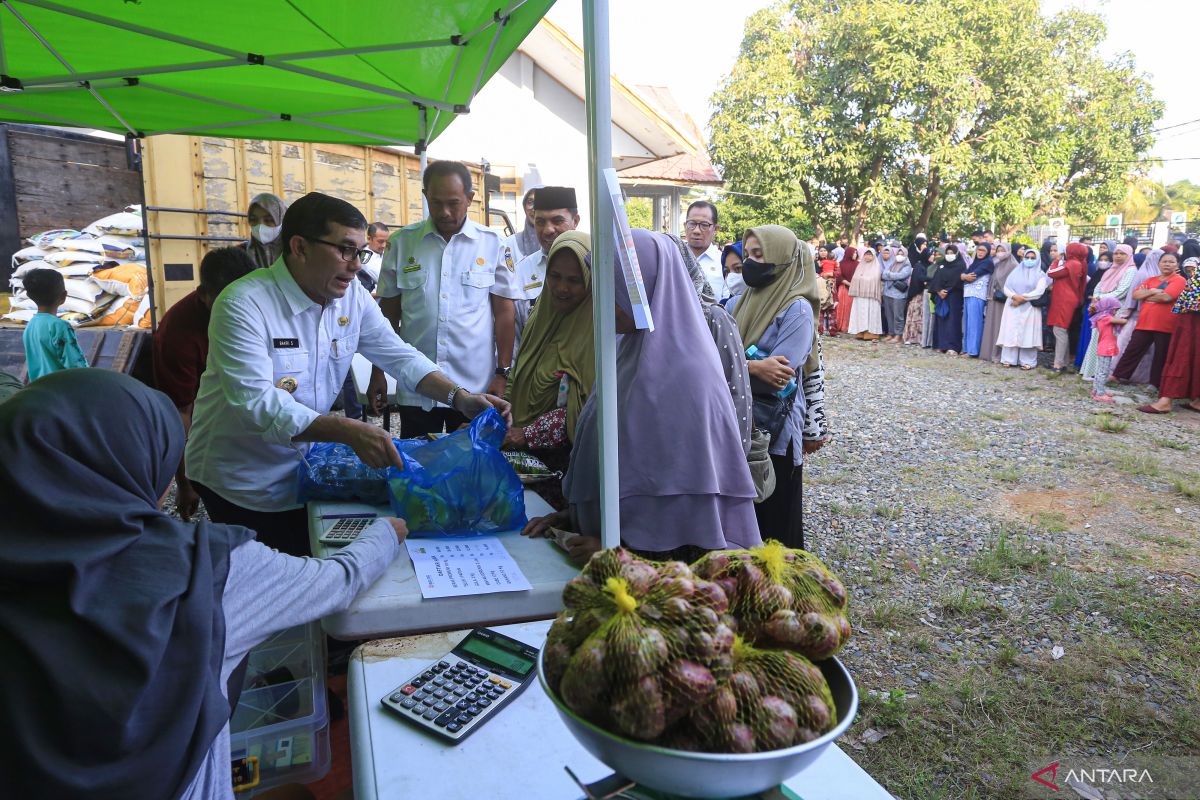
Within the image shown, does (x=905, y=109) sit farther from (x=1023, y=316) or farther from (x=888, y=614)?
(x=888, y=614)

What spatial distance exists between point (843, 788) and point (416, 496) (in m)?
1.29

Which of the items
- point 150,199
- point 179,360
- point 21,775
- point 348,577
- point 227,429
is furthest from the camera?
point 150,199

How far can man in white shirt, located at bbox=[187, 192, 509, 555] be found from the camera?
2189mm

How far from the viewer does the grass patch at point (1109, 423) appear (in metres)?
7.70

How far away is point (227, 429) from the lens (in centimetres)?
235

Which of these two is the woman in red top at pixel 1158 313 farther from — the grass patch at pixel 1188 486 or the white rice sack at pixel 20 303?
the white rice sack at pixel 20 303

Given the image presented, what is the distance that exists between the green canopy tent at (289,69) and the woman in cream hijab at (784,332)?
147cm

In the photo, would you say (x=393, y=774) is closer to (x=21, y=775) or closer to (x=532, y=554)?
(x=21, y=775)

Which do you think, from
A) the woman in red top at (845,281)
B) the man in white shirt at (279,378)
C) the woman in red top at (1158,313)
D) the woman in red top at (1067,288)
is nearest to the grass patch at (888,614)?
the man in white shirt at (279,378)

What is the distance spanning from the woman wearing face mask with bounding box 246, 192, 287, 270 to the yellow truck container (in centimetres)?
239

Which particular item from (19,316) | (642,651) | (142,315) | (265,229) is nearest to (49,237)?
(19,316)

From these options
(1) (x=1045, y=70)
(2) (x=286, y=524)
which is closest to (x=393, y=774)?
(2) (x=286, y=524)

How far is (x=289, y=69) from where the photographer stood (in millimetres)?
3334

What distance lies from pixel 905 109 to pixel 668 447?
68.8 ft
